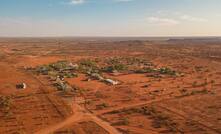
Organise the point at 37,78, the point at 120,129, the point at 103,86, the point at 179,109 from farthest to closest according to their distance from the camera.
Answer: the point at 37,78, the point at 103,86, the point at 179,109, the point at 120,129

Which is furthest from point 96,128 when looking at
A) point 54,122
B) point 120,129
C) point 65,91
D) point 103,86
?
point 103,86

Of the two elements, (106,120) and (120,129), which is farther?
(106,120)

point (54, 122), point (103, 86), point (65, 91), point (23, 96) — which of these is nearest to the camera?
point (54, 122)

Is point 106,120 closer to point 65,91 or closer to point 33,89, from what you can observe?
point 65,91

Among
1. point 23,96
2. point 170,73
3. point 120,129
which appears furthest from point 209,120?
point 170,73

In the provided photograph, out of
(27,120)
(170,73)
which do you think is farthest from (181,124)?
(170,73)

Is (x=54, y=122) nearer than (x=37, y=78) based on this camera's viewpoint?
Yes

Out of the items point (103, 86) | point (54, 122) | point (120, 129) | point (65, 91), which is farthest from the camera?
point (103, 86)

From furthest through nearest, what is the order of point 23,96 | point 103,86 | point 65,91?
point 103,86
point 65,91
point 23,96

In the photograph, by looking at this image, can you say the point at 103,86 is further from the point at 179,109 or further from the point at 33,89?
the point at 179,109
